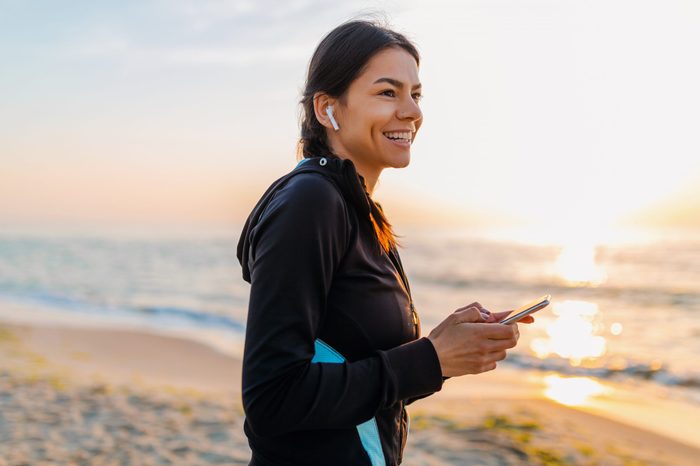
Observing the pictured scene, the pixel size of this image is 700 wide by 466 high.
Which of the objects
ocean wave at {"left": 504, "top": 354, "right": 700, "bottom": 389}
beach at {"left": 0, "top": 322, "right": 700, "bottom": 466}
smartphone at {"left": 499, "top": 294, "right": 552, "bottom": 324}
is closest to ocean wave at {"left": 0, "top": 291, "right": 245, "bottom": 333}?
beach at {"left": 0, "top": 322, "right": 700, "bottom": 466}

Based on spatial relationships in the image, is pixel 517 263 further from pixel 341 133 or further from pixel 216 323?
pixel 341 133

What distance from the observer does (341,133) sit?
1.85 meters

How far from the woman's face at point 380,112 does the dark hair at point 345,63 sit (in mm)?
22

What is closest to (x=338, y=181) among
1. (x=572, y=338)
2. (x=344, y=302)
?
(x=344, y=302)

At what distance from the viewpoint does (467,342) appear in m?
1.58

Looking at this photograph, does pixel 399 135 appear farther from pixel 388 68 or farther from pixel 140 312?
pixel 140 312

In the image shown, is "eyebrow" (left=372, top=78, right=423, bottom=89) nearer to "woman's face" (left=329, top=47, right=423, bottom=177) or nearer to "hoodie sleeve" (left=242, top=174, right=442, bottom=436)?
"woman's face" (left=329, top=47, right=423, bottom=177)

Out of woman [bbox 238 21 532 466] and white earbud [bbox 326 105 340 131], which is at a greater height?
white earbud [bbox 326 105 340 131]

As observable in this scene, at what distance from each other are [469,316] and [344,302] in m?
0.31

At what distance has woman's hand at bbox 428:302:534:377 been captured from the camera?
5.16 feet

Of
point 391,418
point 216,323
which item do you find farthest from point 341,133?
point 216,323

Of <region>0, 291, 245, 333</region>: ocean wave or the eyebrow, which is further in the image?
<region>0, 291, 245, 333</region>: ocean wave

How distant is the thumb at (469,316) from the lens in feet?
5.25

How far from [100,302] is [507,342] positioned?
1564cm
